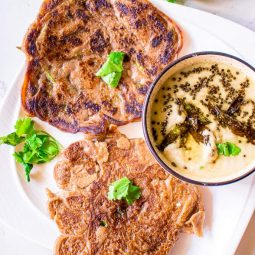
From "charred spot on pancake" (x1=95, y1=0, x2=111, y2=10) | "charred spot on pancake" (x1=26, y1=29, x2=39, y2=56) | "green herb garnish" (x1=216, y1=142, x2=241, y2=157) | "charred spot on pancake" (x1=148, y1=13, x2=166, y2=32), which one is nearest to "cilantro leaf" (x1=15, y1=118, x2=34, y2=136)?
"charred spot on pancake" (x1=26, y1=29, x2=39, y2=56)

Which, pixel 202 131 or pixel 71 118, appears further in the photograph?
pixel 71 118

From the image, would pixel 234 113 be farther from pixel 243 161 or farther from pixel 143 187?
pixel 143 187

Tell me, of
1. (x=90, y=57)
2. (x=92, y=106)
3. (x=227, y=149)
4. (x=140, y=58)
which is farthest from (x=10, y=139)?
(x=227, y=149)

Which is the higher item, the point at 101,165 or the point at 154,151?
the point at 154,151

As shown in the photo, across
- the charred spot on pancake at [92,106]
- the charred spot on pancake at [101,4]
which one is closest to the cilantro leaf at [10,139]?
the charred spot on pancake at [92,106]

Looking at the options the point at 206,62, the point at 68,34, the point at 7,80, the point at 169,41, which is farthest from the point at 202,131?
the point at 7,80

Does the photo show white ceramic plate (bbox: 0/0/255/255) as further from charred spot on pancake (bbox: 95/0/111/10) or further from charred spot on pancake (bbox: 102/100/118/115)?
charred spot on pancake (bbox: 95/0/111/10)
